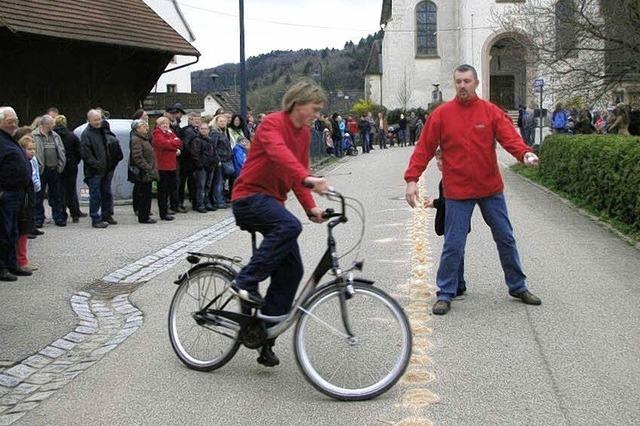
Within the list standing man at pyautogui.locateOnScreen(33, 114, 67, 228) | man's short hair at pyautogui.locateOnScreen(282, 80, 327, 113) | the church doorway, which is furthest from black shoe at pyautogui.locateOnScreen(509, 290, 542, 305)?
the church doorway

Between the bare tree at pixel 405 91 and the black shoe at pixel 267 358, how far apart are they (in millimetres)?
65722

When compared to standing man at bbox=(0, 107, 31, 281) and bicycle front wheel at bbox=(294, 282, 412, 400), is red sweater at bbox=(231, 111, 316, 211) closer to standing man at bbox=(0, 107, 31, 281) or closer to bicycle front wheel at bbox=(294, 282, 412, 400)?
bicycle front wheel at bbox=(294, 282, 412, 400)

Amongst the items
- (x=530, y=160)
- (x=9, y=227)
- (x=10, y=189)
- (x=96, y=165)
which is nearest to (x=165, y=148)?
(x=96, y=165)

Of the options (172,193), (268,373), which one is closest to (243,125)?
(172,193)

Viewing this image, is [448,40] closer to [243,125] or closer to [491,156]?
[243,125]

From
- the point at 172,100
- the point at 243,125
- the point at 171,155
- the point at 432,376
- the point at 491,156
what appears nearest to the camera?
the point at 432,376

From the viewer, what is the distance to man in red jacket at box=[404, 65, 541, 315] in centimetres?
742

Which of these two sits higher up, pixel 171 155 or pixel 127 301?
pixel 171 155

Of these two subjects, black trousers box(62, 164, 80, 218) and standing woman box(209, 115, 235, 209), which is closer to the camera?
black trousers box(62, 164, 80, 218)

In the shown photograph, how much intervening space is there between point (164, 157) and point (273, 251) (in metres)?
9.70

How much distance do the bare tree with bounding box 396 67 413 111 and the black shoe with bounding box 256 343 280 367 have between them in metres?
65.7

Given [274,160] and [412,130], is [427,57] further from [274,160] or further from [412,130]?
[274,160]

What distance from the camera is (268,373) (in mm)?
5965

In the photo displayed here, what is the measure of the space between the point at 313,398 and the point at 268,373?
2.09 feet
